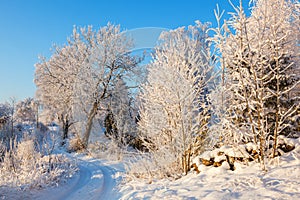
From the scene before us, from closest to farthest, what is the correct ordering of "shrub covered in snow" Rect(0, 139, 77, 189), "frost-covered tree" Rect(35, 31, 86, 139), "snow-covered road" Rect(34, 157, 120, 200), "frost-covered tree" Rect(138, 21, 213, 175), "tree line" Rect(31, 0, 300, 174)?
"tree line" Rect(31, 0, 300, 174) → "snow-covered road" Rect(34, 157, 120, 200) → "shrub covered in snow" Rect(0, 139, 77, 189) → "frost-covered tree" Rect(138, 21, 213, 175) → "frost-covered tree" Rect(35, 31, 86, 139)

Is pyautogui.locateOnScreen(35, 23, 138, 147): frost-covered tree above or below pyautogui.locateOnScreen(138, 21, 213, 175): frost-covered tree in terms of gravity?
above

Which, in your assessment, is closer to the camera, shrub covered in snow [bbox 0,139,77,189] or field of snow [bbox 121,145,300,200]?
field of snow [bbox 121,145,300,200]

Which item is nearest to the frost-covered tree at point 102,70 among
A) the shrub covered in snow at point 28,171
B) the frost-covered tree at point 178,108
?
the shrub covered in snow at point 28,171

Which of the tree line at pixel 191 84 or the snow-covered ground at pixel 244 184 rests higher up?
the tree line at pixel 191 84

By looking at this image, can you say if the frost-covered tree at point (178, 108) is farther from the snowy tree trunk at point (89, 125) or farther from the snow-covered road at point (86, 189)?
the snowy tree trunk at point (89, 125)

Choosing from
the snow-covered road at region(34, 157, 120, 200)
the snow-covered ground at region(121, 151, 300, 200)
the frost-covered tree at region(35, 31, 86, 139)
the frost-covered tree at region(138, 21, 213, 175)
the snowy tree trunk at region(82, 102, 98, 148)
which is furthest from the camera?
the frost-covered tree at region(35, 31, 86, 139)

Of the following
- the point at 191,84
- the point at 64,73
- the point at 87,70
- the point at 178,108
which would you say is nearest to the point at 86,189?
the point at 178,108

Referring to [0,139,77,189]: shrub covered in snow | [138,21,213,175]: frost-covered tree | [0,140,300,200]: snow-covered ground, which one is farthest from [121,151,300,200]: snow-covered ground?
[0,139,77,189]: shrub covered in snow

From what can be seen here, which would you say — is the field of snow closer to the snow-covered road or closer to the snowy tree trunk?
the snow-covered road

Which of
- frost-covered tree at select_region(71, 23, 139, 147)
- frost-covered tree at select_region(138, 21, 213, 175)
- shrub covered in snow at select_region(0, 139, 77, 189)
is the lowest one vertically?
shrub covered in snow at select_region(0, 139, 77, 189)

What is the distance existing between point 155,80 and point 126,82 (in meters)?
11.9

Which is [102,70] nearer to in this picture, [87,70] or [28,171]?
[87,70]

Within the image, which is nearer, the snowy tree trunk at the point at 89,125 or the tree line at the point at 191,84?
the tree line at the point at 191,84

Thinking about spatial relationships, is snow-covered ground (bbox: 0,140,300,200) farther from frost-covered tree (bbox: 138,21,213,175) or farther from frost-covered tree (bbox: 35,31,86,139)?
frost-covered tree (bbox: 35,31,86,139)
